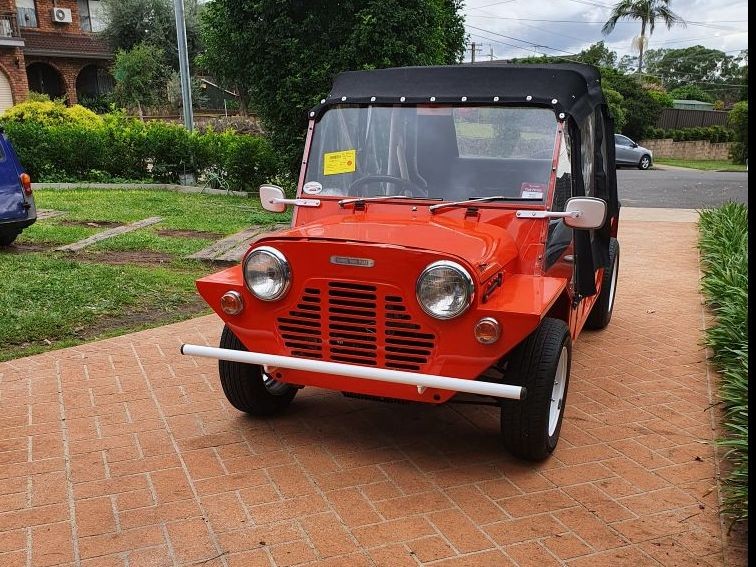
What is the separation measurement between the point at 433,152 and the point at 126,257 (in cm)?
573

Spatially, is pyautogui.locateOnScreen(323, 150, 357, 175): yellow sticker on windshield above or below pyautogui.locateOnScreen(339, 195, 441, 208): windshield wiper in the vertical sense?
above

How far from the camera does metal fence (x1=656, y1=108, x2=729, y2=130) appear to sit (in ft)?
125

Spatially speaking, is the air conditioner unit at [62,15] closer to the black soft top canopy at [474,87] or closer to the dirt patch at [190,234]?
the dirt patch at [190,234]

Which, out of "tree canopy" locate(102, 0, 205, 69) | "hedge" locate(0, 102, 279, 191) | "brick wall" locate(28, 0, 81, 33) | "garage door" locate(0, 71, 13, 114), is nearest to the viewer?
"hedge" locate(0, 102, 279, 191)

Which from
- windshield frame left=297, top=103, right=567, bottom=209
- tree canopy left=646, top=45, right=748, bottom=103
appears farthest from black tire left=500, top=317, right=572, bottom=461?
tree canopy left=646, top=45, right=748, bottom=103

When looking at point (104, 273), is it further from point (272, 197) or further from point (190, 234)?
point (272, 197)

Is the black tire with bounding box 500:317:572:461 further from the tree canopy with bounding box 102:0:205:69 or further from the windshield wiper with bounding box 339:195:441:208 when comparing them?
the tree canopy with bounding box 102:0:205:69

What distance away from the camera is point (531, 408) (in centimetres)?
367

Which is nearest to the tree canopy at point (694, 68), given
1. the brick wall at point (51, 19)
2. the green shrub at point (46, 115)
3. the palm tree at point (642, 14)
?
the palm tree at point (642, 14)

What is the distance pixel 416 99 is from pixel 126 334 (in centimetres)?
330

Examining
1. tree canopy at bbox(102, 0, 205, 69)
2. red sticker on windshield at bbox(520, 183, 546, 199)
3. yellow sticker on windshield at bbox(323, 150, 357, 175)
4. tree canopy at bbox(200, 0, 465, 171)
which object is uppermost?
tree canopy at bbox(102, 0, 205, 69)

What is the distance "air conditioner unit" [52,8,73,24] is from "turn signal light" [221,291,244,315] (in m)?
34.7

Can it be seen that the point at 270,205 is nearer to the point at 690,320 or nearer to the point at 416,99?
the point at 416,99

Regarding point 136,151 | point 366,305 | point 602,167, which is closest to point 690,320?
point 602,167
